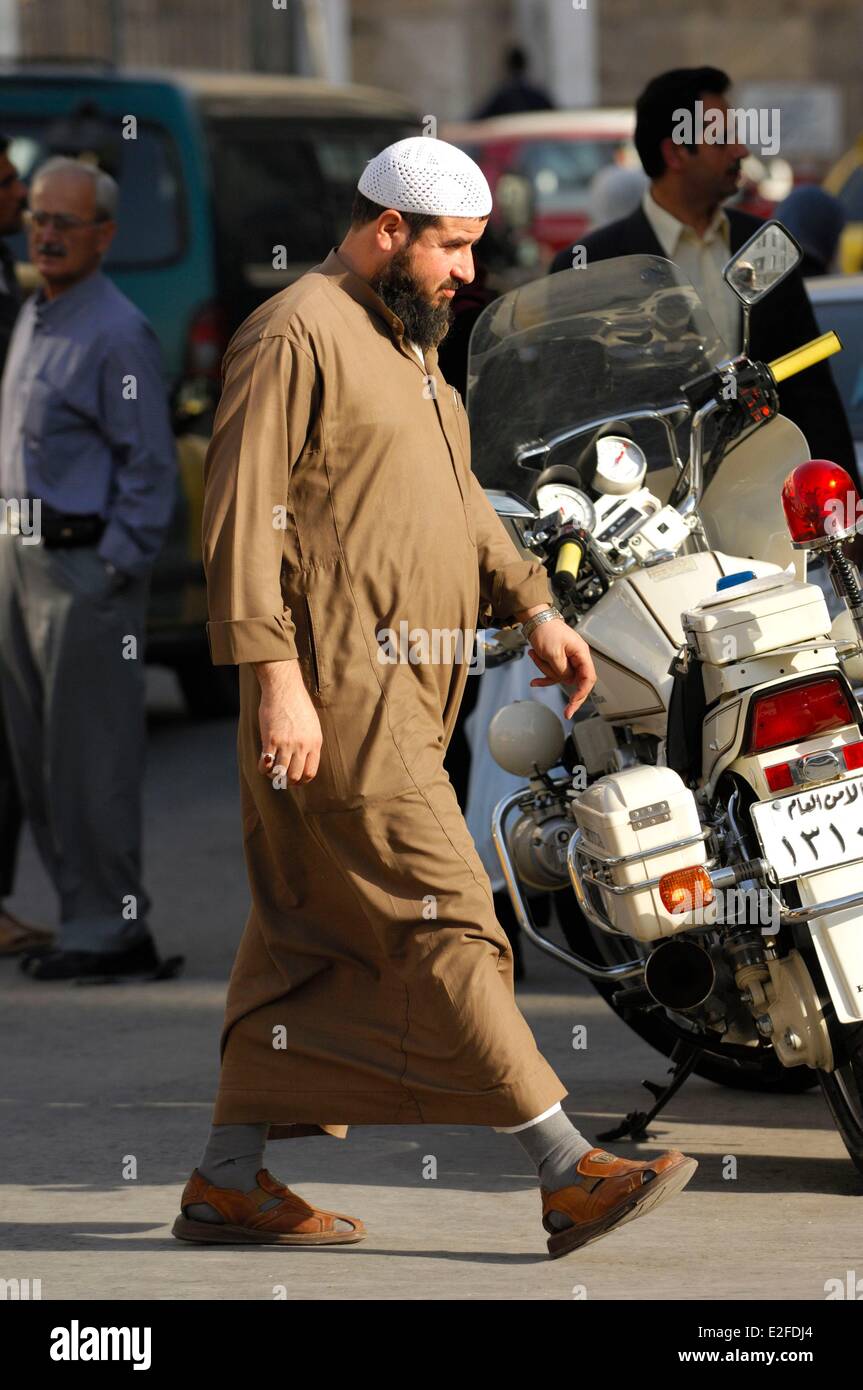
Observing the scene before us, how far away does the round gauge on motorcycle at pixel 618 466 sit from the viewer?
4.99 m

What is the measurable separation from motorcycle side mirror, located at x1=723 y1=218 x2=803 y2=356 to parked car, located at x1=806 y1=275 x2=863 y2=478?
2.32m

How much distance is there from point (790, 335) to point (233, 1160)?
8.08 feet

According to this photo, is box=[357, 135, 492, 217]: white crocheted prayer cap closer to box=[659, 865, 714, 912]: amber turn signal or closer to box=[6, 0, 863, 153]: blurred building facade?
box=[659, 865, 714, 912]: amber turn signal

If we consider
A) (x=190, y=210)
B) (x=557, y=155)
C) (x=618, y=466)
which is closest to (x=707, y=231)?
(x=618, y=466)

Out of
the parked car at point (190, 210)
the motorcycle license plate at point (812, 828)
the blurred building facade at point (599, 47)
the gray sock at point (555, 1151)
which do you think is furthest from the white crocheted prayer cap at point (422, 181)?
the blurred building facade at point (599, 47)

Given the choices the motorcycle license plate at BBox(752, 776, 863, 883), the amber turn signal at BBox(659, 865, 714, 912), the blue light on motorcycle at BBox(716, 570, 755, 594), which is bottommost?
the amber turn signal at BBox(659, 865, 714, 912)

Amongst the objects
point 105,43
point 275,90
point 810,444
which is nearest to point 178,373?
point 275,90

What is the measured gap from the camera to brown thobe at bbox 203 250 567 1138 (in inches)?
168

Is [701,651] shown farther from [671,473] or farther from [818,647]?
[671,473]

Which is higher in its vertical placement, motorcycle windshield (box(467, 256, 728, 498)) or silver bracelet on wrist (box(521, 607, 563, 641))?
motorcycle windshield (box(467, 256, 728, 498))

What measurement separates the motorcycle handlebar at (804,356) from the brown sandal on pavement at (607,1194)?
64.7 inches

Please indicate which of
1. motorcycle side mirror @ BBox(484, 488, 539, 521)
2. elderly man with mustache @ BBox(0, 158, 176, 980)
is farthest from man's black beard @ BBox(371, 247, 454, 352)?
elderly man with mustache @ BBox(0, 158, 176, 980)

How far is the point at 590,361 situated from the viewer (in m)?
5.20

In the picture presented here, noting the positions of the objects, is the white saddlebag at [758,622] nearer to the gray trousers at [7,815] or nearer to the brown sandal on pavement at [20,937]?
the brown sandal on pavement at [20,937]
